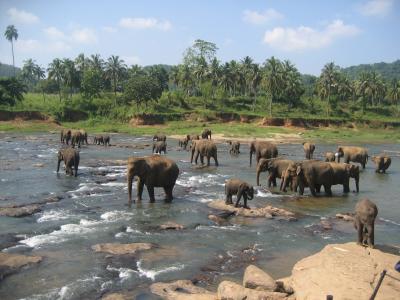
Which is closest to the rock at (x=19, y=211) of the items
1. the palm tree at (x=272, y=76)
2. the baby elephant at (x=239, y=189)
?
the baby elephant at (x=239, y=189)

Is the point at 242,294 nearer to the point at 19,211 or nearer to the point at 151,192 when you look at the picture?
the point at 151,192

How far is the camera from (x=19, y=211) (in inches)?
707

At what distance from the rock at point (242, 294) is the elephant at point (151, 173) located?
1037 centimetres

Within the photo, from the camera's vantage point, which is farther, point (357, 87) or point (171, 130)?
point (357, 87)

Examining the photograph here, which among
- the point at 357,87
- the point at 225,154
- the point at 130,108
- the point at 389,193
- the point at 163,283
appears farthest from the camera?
the point at 357,87

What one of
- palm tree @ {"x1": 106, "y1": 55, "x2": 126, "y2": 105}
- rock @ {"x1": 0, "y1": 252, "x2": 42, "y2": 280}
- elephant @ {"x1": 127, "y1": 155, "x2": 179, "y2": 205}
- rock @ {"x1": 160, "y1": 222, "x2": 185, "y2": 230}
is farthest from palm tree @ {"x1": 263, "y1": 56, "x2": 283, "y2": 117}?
rock @ {"x1": 0, "y1": 252, "x2": 42, "y2": 280}

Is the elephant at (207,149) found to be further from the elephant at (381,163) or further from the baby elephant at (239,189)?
the baby elephant at (239,189)

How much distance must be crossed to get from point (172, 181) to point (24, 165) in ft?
48.4

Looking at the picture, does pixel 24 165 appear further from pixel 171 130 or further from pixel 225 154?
pixel 171 130

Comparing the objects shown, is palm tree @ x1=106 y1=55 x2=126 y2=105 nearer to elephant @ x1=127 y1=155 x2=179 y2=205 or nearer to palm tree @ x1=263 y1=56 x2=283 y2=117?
palm tree @ x1=263 y1=56 x2=283 y2=117

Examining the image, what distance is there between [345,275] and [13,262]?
8.04 meters

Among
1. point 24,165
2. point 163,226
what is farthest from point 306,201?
point 24,165

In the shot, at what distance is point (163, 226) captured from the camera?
16.5 metres

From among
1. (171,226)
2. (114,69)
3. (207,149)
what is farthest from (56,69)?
(171,226)
